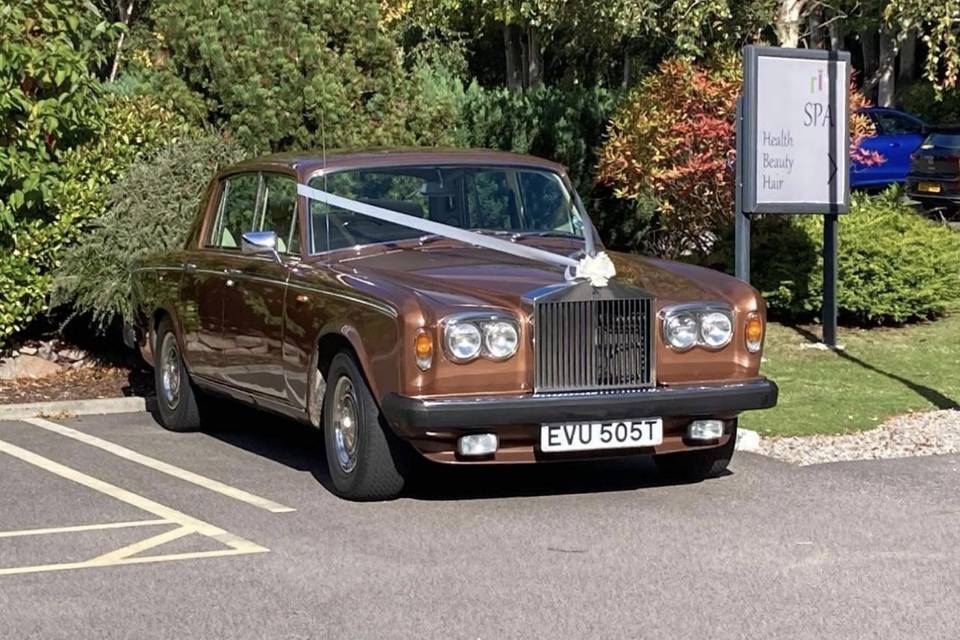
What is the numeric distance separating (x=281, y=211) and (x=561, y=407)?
8.41ft

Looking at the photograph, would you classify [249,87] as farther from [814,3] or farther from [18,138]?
[814,3]

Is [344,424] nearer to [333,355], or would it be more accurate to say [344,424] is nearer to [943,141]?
[333,355]

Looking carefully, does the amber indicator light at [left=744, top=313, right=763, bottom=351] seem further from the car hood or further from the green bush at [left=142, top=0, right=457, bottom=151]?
the green bush at [left=142, top=0, right=457, bottom=151]

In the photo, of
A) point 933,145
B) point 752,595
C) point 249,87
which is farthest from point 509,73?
point 752,595

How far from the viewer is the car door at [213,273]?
33.4 ft

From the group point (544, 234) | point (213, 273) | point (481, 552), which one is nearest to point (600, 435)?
point (481, 552)

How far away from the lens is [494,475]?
9.33m

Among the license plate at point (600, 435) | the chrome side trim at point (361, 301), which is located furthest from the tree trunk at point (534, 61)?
the license plate at point (600, 435)

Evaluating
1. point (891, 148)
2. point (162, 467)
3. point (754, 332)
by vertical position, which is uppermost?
point (754, 332)

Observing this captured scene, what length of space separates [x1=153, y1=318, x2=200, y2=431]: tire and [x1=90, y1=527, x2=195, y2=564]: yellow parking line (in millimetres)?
3211

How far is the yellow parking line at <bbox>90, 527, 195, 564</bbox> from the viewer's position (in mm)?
7180

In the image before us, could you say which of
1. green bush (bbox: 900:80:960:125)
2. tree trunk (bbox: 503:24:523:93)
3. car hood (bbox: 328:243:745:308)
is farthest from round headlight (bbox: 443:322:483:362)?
tree trunk (bbox: 503:24:523:93)

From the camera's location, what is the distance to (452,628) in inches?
236

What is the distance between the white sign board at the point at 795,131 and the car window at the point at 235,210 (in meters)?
4.67
